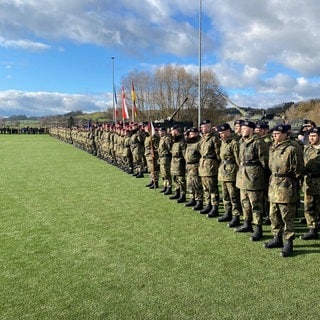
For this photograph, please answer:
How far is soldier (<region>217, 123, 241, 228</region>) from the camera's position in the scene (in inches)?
282

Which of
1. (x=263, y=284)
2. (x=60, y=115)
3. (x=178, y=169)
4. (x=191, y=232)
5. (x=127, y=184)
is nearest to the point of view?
(x=263, y=284)

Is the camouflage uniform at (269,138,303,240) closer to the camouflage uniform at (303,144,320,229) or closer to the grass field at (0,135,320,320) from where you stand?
the grass field at (0,135,320,320)

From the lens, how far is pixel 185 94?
172 feet

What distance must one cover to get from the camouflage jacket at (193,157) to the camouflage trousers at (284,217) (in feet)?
9.69

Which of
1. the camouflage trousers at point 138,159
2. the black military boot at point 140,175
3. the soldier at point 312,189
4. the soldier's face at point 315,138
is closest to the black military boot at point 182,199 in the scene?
the soldier at point 312,189

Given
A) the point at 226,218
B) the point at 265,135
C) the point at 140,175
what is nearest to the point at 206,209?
the point at 226,218

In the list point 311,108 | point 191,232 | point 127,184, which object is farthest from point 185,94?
point 191,232

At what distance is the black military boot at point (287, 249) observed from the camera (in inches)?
214

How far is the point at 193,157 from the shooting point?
8633 mm

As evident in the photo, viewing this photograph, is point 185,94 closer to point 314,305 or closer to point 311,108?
point 311,108

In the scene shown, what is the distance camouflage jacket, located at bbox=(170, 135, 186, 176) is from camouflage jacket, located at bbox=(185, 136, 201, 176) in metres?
0.62

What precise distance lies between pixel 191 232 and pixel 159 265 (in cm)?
165

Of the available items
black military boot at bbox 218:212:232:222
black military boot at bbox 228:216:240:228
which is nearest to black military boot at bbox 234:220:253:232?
black military boot at bbox 228:216:240:228

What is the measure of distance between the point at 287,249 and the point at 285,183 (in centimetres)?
93
